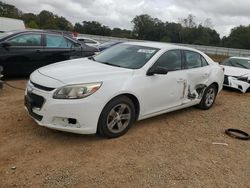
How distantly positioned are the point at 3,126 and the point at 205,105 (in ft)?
14.4

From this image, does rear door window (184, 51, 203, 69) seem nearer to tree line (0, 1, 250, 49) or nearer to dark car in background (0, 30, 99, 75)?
dark car in background (0, 30, 99, 75)

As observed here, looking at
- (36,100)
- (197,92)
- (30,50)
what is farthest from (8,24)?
(36,100)

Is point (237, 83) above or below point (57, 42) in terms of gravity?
below

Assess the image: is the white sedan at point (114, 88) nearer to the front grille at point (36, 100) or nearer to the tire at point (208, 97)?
the front grille at point (36, 100)

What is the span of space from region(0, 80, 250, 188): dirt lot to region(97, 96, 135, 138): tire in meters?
0.14

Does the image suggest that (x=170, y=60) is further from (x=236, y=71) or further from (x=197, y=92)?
(x=236, y=71)

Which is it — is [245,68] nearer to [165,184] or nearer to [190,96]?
[190,96]

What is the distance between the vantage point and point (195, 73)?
6484 mm

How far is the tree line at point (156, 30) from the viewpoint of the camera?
64869mm

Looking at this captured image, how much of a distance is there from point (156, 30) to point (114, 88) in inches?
2669

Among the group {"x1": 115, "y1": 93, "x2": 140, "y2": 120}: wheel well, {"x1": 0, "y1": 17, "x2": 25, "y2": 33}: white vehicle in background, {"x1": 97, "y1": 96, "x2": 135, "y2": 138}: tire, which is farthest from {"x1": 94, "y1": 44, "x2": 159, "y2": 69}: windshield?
{"x1": 0, "y1": 17, "x2": 25, "y2": 33}: white vehicle in background

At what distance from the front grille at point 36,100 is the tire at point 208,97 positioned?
3942 mm

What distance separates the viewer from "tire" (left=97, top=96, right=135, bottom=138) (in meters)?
4.64

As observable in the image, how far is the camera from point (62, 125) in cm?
445
